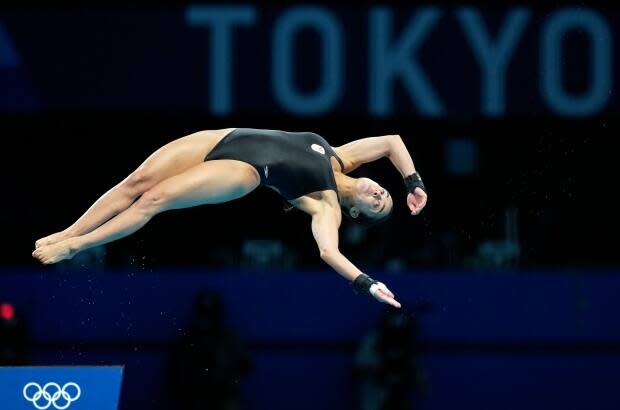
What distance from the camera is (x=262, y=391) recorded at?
10781 mm

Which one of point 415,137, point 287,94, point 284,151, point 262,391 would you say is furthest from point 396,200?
point 284,151

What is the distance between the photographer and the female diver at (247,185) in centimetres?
727

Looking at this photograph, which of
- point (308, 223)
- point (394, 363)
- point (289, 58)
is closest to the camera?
point (394, 363)

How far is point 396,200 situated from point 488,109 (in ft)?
3.60

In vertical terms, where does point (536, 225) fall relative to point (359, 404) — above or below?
above

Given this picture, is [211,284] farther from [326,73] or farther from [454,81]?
[454,81]

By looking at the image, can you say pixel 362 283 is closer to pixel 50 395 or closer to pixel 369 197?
pixel 369 197

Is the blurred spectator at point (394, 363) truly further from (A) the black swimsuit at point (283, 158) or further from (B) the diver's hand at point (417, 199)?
(A) the black swimsuit at point (283, 158)

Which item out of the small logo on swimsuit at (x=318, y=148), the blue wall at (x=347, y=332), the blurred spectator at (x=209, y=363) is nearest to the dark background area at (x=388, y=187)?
the blue wall at (x=347, y=332)

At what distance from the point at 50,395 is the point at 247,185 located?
1.76 meters

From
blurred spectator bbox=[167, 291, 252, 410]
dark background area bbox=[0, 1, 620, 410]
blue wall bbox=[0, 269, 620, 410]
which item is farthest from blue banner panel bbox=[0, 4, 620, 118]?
blurred spectator bbox=[167, 291, 252, 410]

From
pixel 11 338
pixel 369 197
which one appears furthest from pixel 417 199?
pixel 11 338

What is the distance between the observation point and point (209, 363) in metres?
9.77

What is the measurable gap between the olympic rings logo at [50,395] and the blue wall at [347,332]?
2.86 m
